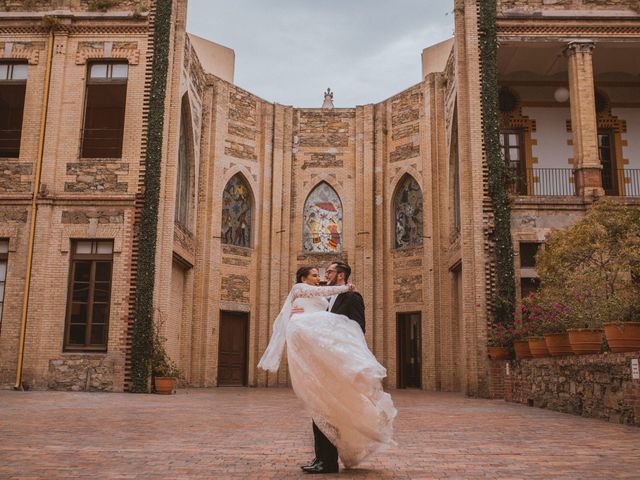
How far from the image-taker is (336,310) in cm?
584

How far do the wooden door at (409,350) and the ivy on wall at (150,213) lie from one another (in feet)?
31.0

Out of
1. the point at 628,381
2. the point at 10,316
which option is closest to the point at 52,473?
the point at 628,381

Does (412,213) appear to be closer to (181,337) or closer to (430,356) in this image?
(430,356)

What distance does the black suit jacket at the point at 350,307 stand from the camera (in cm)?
582

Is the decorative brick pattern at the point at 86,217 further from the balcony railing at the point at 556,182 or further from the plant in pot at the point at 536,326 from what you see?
the balcony railing at the point at 556,182

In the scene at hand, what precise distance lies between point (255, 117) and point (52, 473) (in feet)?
67.3

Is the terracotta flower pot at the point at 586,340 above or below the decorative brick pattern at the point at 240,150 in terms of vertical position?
below

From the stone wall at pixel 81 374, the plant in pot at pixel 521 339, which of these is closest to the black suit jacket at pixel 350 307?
the plant in pot at pixel 521 339

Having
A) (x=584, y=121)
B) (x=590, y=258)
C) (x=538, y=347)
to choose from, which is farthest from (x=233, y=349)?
(x=590, y=258)

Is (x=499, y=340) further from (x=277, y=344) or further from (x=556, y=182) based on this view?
(x=277, y=344)

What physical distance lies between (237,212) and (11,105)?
312 inches

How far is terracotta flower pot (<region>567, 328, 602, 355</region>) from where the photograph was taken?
1090 centimetres

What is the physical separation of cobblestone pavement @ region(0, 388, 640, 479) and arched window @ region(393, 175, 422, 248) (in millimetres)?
11878

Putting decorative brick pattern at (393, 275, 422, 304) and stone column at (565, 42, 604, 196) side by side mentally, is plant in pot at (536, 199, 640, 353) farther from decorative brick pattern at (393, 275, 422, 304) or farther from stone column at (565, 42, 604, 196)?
decorative brick pattern at (393, 275, 422, 304)
